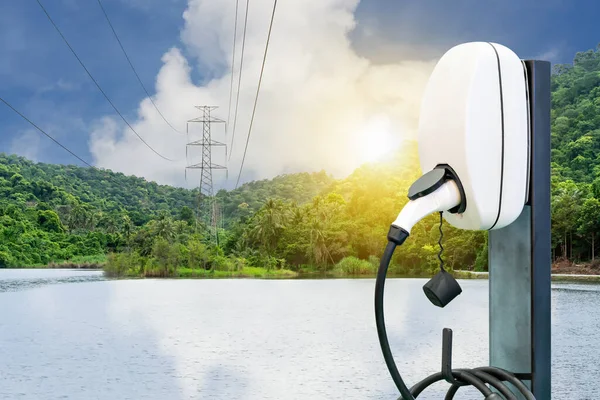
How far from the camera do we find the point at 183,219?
3256 cm

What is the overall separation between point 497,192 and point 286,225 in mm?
29079

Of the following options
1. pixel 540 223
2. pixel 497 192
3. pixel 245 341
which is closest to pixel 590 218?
pixel 245 341

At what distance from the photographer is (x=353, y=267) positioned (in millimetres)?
29172

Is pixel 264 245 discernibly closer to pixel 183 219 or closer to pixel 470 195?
pixel 183 219

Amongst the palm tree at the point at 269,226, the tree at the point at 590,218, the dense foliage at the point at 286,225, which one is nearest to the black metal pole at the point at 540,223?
the dense foliage at the point at 286,225

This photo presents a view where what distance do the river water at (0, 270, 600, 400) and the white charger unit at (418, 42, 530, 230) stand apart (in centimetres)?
1017

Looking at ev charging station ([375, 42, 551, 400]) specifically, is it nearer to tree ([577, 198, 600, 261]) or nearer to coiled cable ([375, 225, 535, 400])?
coiled cable ([375, 225, 535, 400])

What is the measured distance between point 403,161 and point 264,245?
9186 millimetres

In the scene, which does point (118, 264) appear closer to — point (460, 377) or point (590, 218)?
point (590, 218)

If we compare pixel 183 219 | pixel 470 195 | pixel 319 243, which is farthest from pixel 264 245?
pixel 470 195

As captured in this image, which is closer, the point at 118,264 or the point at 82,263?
the point at 118,264

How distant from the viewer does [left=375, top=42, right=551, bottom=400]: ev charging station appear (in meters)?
1.13

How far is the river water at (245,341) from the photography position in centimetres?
1234

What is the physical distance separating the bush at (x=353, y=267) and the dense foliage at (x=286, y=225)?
2.3 inches
